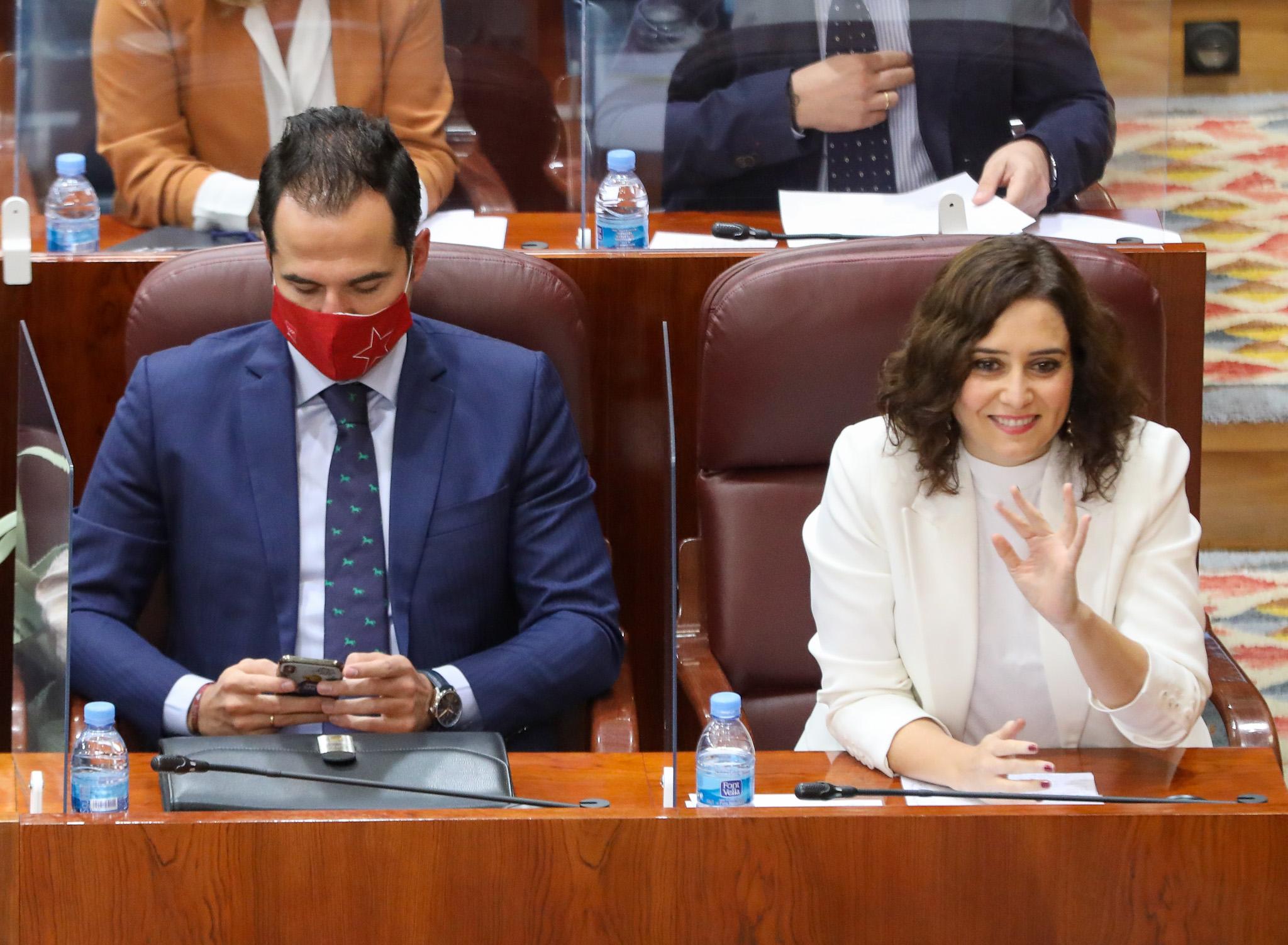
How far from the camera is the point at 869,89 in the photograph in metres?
2.50

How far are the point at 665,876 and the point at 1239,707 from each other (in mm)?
849

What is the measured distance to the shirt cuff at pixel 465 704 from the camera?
1878mm

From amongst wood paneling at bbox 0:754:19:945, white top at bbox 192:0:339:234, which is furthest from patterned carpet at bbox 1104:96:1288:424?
wood paneling at bbox 0:754:19:945

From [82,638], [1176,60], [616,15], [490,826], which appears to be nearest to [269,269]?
[82,638]

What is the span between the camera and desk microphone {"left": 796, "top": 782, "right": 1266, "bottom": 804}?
1.35 metres

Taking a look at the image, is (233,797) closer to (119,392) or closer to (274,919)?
(274,919)

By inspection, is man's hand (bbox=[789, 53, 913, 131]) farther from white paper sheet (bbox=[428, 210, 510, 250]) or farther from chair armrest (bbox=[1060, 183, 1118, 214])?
white paper sheet (bbox=[428, 210, 510, 250])

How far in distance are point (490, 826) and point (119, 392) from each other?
1.18 metres

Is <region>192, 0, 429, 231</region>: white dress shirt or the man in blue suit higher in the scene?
<region>192, 0, 429, 231</region>: white dress shirt

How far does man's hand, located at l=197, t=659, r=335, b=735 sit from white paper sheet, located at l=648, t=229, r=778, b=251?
0.80 m

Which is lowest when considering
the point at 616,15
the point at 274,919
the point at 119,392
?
the point at 274,919

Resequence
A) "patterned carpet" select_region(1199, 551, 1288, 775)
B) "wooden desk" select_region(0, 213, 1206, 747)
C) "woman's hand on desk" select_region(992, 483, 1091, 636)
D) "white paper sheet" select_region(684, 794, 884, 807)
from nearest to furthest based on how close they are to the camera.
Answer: "white paper sheet" select_region(684, 794, 884, 807), "woman's hand on desk" select_region(992, 483, 1091, 636), "wooden desk" select_region(0, 213, 1206, 747), "patterned carpet" select_region(1199, 551, 1288, 775)

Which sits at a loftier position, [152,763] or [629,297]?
[629,297]

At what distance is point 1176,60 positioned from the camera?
13.9 feet
